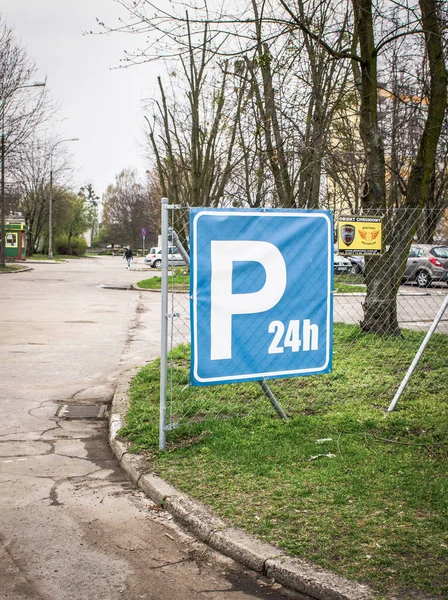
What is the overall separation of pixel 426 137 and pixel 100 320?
8.79 meters

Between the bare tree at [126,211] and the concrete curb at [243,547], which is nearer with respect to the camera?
the concrete curb at [243,547]

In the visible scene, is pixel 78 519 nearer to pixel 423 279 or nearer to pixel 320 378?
pixel 320 378

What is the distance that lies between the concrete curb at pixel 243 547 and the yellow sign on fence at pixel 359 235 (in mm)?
2800

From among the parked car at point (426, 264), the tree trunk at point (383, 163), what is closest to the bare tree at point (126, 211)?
the parked car at point (426, 264)

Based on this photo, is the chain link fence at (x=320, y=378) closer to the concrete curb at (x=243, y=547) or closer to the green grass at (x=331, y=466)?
the green grass at (x=331, y=466)

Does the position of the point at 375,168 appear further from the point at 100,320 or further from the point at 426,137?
the point at 100,320

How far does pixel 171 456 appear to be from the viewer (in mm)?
5266

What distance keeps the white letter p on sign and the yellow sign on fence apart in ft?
3.37

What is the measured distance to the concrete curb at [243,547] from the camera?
3.27m

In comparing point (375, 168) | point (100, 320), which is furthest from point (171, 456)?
point (100, 320)

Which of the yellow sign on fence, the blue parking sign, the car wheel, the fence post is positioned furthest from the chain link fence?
the car wheel

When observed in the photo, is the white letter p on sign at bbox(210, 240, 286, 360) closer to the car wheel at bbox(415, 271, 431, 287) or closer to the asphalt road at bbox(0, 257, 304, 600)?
the asphalt road at bbox(0, 257, 304, 600)

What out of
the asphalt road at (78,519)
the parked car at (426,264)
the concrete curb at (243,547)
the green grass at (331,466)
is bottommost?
the asphalt road at (78,519)

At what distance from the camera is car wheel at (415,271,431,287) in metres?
25.9
